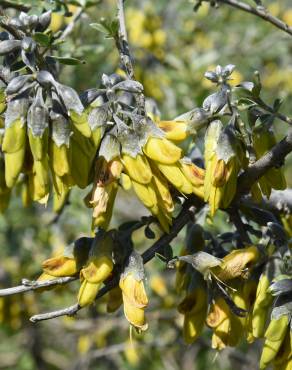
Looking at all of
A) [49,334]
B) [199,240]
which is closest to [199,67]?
[49,334]

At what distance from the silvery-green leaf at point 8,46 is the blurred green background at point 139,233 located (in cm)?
139

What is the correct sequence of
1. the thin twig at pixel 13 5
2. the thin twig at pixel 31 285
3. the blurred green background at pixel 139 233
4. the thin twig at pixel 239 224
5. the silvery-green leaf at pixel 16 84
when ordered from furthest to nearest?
the blurred green background at pixel 139 233, the thin twig at pixel 13 5, the thin twig at pixel 239 224, the thin twig at pixel 31 285, the silvery-green leaf at pixel 16 84

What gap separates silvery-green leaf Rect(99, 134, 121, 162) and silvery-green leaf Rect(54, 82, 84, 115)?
0.29 ft

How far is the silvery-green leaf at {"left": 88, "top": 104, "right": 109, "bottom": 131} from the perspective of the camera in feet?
4.31

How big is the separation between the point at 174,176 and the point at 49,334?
8.88ft

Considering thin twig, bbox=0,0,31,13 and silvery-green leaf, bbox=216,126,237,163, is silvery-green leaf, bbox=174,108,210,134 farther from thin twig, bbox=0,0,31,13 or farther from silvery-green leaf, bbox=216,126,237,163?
thin twig, bbox=0,0,31,13

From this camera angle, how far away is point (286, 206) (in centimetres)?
172

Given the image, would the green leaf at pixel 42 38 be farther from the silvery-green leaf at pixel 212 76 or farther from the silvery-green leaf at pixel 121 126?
the silvery-green leaf at pixel 212 76

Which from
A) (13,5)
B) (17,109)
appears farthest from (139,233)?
(17,109)

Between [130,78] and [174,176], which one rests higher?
[130,78]

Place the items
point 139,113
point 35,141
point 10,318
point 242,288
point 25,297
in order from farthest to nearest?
1. point 25,297
2. point 10,318
3. point 242,288
4. point 139,113
5. point 35,141

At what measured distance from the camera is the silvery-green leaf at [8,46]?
4.36ft

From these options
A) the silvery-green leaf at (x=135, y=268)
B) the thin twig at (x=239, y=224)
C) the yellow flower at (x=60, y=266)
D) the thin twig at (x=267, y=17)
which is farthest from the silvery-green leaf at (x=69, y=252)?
the thin twig at (x=267, y=17)

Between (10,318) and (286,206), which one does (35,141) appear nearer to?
(286,206)
